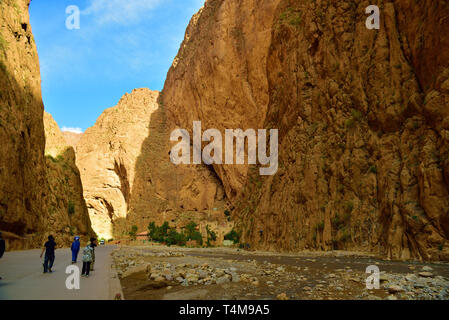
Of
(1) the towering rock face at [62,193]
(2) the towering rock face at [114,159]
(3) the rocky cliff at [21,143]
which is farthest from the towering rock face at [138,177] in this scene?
(3) the rocky cliff at [21,143]

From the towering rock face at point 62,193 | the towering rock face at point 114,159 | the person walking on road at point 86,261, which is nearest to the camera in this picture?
the person walking on road at point 86,261

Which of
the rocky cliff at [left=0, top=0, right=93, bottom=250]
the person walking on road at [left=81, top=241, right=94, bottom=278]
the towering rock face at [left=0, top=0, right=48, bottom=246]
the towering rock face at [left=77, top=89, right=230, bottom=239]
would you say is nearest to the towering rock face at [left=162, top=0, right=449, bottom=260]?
the person walking on road at [left=81, top=241, right=94, bottom=278]

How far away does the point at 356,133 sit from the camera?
74.5 ft

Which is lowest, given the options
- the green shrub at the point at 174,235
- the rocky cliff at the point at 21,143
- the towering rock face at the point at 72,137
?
the green shrub at the point at 174,235

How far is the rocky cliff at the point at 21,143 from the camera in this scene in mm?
22516

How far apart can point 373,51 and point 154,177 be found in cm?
6051

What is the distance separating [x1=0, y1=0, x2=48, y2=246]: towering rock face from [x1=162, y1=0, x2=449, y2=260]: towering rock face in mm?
21163

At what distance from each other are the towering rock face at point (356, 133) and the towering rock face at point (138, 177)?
25341 millimetres

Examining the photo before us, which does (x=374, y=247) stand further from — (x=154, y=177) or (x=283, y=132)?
(x=154, y=177)

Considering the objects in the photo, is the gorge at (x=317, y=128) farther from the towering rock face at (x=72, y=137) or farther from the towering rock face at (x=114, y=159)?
the towering rock face at (x=72, y=137)

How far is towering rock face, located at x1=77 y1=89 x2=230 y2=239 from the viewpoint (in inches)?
2579

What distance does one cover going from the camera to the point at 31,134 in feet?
94.9

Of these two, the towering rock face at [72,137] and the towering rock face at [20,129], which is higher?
the towering rock face at [72,137]

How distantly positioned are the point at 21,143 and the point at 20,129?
1177 millimetres
